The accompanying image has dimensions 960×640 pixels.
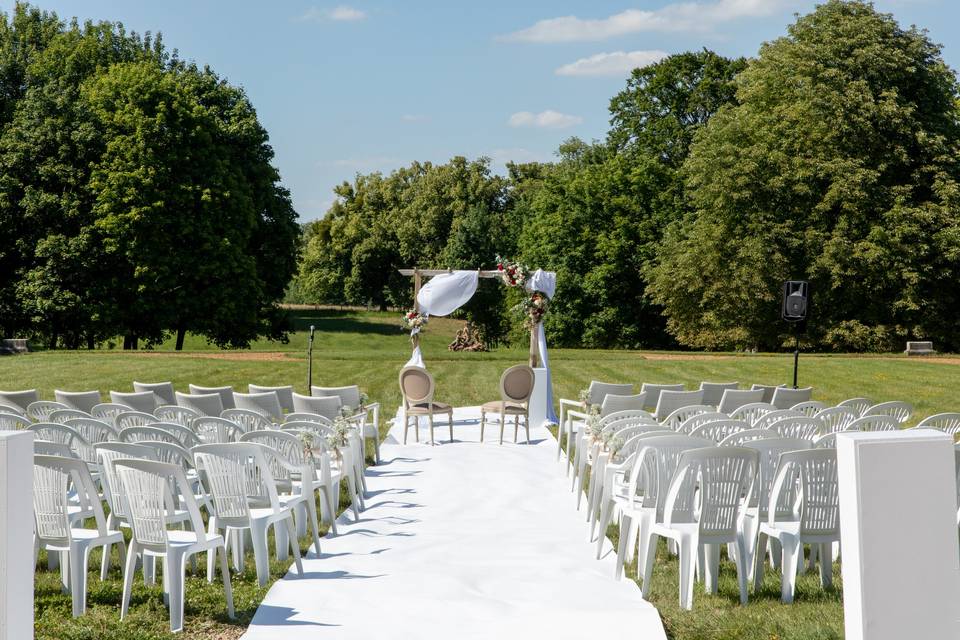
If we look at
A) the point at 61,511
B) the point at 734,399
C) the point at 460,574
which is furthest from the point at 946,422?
the point at 61,511

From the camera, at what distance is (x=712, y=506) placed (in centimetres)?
574

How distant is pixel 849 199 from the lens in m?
30.0

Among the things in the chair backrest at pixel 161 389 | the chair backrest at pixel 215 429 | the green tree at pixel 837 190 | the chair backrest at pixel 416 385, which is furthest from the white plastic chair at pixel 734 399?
the green tree at pixel 837 190

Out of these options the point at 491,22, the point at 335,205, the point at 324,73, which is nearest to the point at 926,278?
the point at 491,22

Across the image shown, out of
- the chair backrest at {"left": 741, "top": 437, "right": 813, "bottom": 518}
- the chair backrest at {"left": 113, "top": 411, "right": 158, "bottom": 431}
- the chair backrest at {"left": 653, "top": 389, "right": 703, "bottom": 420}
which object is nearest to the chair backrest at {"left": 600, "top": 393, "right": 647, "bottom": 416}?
the chair backrest at {"left": 653, "top": 389, "right": 703, "bottom": 420}

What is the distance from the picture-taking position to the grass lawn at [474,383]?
201 inches

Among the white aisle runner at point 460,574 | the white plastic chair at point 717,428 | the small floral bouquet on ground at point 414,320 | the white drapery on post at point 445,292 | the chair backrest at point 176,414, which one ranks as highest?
the white drapery on post at point 445,292

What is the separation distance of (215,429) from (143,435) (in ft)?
3.14

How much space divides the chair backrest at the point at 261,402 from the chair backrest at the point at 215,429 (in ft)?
6.84

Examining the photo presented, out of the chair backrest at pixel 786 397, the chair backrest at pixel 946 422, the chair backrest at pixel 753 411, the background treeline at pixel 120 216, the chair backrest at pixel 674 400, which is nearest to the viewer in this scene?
the chair backrest at pixel 946 422

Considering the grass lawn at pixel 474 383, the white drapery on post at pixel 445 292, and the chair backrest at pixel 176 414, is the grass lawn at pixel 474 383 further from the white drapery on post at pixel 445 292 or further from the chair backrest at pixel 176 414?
the chair backrest at pixel 176 414

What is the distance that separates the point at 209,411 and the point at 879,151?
2665 cm

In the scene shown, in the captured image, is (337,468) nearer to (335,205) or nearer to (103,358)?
(103,358)

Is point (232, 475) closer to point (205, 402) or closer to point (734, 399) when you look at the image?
point (205, 402)
